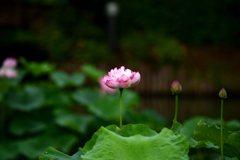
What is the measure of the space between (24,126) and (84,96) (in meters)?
0.41

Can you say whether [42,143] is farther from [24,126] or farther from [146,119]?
[146,119]

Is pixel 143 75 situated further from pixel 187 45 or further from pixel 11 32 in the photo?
pixel 11 32

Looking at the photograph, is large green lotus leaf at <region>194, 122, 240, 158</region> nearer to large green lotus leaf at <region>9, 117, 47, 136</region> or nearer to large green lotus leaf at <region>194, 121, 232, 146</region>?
large green lotus leaf at <region>194, 121, 232, 146</region>

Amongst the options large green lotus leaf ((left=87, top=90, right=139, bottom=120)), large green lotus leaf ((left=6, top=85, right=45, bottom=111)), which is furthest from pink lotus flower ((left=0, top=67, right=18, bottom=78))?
large green lotus leaf ((left=87, top=90, right=139, bottom=120))

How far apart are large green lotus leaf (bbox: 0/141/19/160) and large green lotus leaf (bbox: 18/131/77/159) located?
0.05 m

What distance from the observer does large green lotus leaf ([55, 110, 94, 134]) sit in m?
1.95

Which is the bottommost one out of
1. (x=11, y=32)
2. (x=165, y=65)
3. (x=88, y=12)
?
(x=165, y=65)

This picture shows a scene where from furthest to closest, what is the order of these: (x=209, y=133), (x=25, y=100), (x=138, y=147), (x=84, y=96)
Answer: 1. (x=84, y=96)
2. (x=25, y=100)
3. (x=209, y=133)
4. (x=138, y=147)

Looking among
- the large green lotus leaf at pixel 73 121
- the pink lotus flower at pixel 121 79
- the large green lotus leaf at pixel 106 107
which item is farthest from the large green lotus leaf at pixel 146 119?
the pink lotus flower at pixel 121 79

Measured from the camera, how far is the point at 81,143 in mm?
2072

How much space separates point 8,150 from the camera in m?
1.89

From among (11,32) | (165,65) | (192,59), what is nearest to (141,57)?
(165,65)

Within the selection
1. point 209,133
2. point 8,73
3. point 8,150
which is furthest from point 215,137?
point 8,73

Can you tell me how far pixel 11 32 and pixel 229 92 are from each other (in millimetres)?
3925
